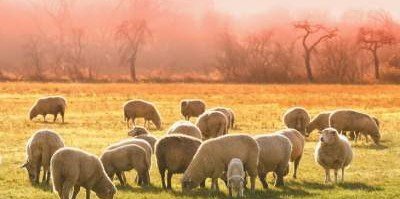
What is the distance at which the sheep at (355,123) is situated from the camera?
29734mm

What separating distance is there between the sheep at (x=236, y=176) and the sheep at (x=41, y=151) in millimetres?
5031

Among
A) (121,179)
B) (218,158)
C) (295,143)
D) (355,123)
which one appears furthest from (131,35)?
(218,158)

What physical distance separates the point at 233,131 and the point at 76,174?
18.8m

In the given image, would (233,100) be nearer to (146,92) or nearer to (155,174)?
(146,92)

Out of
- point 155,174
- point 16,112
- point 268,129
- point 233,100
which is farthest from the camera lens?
point 233,100

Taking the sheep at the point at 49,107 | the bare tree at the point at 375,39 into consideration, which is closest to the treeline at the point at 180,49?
the bare tree at the point at 375,39

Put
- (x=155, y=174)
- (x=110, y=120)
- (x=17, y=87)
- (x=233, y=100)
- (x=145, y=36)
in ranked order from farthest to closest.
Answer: (x=145, y=36)
(x=17, y=87)
(x=233, y=100)
(x=110, y=120)
(x=155, y=174)

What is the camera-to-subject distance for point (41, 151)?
19438 millimetres

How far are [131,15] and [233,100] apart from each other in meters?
53.4

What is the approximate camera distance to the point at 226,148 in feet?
57.5

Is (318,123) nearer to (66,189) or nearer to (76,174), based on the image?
(76,174)

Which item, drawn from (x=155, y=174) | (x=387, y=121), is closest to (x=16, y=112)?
(x=387, y=121)

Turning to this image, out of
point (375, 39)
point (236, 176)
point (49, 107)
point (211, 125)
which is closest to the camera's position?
point (236, 176)

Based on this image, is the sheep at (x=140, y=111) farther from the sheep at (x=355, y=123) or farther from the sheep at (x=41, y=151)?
the sheep at (x=41, y=151)
